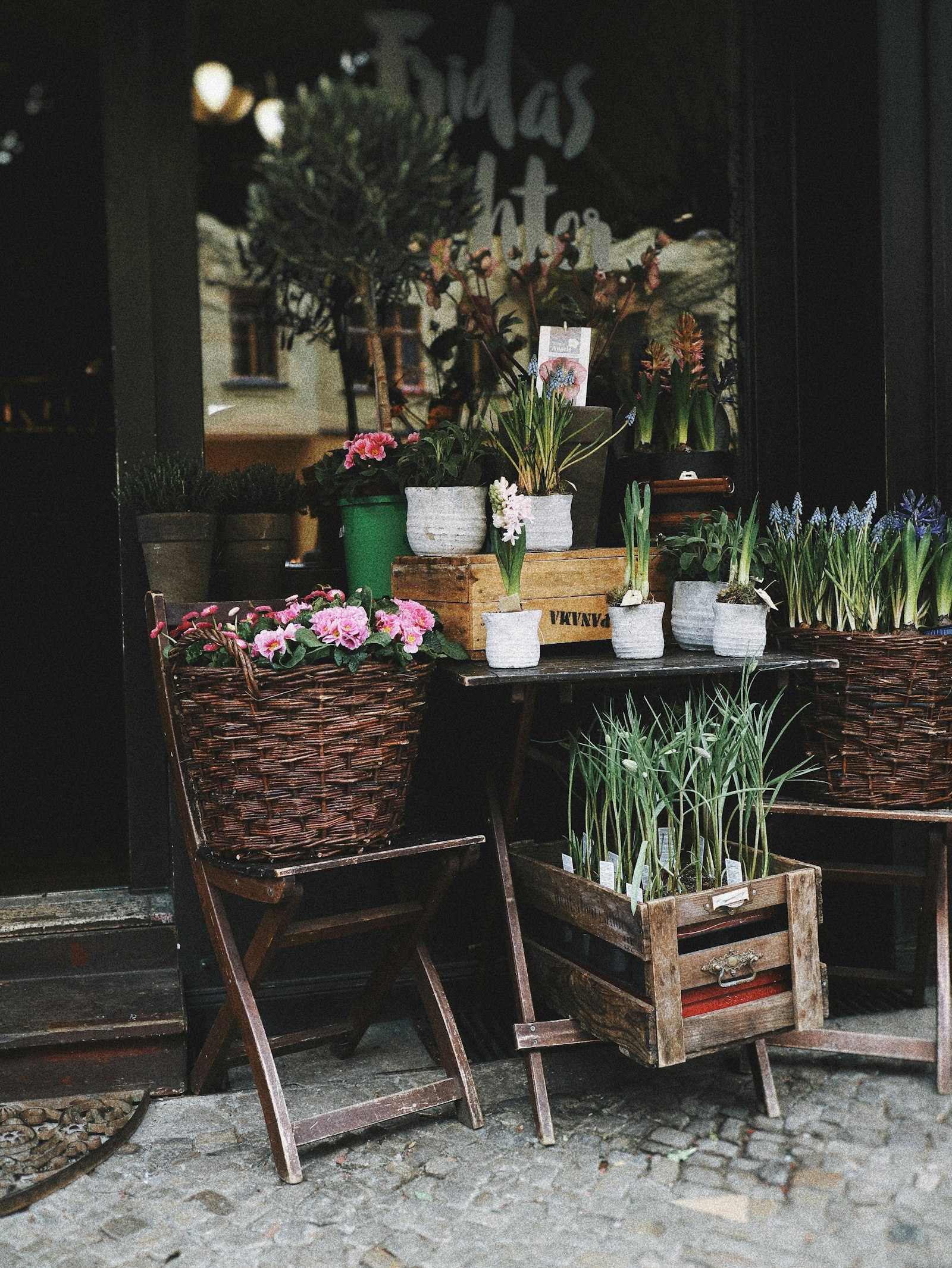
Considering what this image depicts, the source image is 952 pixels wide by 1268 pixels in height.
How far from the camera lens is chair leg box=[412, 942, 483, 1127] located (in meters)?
2.88

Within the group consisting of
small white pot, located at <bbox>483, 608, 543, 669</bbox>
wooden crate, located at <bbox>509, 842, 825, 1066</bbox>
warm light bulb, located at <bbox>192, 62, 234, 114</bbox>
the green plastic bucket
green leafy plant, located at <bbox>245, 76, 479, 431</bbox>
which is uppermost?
warm light bulb, located at <bbox>192, 62, 234, 114</bbox>

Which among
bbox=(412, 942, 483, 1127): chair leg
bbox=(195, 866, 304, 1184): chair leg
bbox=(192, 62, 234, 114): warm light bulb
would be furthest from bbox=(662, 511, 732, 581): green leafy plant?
bbox=(192, 62, 234, 114): warm light bulb

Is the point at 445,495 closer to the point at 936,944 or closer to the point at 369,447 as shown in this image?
the point at 369,447

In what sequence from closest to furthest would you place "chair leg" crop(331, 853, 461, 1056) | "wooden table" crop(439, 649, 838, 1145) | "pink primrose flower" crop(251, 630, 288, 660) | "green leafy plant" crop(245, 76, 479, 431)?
1. "pink primrose flower" crop(251, 630, 288, 660)
2. "wooden table" crop(439, 649, 838, 1145)
3. "chair leg" crop(331, 853, 461, 1056)
4. "green leafy plant" crop(245, 76, 479, 431)

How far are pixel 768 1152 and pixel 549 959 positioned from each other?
0.68m

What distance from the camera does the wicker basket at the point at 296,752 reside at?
2.55m

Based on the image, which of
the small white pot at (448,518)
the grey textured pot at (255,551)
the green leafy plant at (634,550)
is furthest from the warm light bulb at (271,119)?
the green leafy plant at (634,550)

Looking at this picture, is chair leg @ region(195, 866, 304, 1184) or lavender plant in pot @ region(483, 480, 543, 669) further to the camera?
lavender plant in pot @ region(483, 480, 543, 669)

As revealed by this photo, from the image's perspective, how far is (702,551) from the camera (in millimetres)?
3100

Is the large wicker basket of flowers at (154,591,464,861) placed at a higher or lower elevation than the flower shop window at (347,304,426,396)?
lower

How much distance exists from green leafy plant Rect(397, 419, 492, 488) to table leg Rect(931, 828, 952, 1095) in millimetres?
1583

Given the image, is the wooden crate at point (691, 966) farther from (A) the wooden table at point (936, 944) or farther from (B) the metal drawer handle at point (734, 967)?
(A) the wooden table at point (936, 944)

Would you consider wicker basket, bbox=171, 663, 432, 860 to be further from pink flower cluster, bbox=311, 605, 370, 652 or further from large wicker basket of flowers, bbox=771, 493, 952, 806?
large wicker basket of flowers, bbox=771, 493, 952, 806

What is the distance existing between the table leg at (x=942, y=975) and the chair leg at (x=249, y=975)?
169 centimetres
